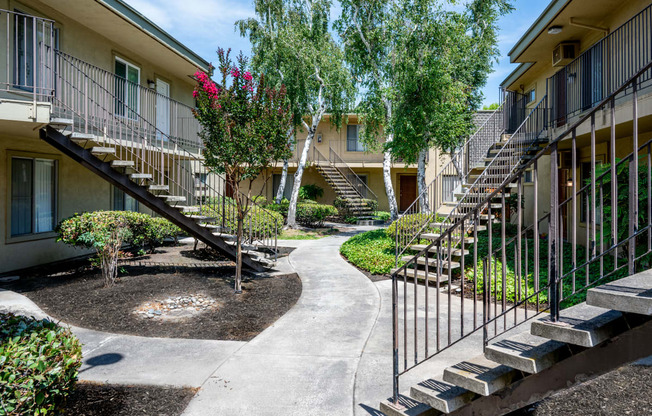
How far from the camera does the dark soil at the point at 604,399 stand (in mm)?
3770

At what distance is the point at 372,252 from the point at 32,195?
860 centimetres

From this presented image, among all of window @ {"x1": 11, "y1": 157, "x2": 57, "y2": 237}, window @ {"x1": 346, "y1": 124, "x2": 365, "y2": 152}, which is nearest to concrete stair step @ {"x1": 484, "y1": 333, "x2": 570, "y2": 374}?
window @ {"x1": 11, "y1": 157, "x2": 57, "y2": 237}

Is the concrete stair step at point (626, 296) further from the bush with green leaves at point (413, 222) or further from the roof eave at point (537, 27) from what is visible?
the roof eave at point (537, 27)

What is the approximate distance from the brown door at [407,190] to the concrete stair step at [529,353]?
24502 mm

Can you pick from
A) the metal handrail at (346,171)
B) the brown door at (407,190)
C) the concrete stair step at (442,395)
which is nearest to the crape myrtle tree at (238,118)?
the concrete stair step at (442,395)

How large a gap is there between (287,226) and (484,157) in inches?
383

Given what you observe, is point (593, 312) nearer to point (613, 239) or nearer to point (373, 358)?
point (613, 239)

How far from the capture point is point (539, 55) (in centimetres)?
1235

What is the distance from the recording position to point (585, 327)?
2553 mm

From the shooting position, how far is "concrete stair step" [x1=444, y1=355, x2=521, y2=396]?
288cm

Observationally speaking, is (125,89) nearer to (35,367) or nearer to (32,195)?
(32,195)

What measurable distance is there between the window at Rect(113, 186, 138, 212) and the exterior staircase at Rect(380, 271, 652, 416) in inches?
491

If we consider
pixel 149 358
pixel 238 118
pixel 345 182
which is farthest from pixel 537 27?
pixel 345 182

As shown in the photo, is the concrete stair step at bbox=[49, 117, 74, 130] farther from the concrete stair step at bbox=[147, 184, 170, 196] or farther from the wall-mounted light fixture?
the wall-mounted light fixture
